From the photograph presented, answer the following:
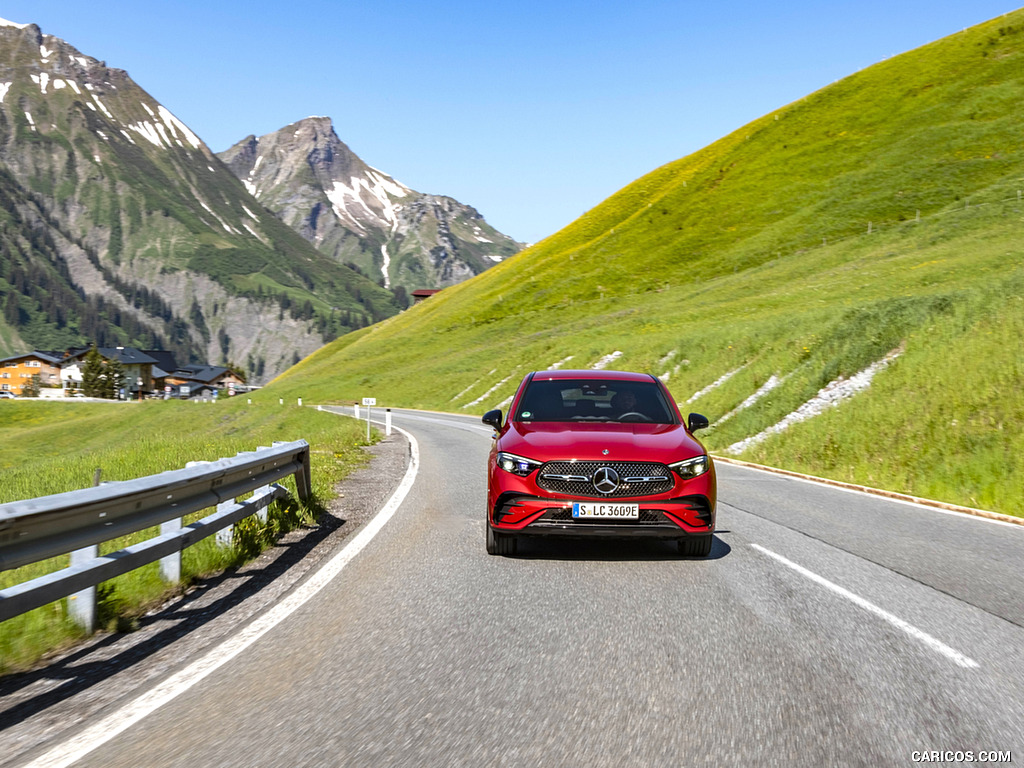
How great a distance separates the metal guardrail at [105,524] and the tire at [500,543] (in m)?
2.20

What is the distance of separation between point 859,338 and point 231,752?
21.1 meters

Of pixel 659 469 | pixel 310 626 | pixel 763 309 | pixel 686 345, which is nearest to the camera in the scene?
pixel 310 626

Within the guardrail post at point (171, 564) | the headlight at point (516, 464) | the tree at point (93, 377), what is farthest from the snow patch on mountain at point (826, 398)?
the tree at point (93, 377)

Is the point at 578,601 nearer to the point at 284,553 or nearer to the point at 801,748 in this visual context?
the point at 801,748

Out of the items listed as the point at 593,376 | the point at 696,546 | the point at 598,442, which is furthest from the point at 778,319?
the point at 598,442

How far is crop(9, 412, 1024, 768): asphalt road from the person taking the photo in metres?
3.21

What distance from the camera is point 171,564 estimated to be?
230 inches

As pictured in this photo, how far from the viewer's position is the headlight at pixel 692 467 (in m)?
6.72

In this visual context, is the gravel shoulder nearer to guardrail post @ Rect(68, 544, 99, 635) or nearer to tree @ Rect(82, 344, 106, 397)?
guardrail post @ Rect(68, 544, 99, 635)

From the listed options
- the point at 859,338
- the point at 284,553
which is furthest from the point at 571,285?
the point at 284,553

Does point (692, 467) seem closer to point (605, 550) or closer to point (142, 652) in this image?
point (605, 550)

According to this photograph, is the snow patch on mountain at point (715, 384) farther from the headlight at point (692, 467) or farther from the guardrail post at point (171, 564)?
the guardrail post at point (171, 564)

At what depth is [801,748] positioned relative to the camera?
3189 millimetres

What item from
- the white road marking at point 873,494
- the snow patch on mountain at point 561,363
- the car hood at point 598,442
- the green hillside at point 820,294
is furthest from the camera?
the snow patch on mountain at point 561,363
